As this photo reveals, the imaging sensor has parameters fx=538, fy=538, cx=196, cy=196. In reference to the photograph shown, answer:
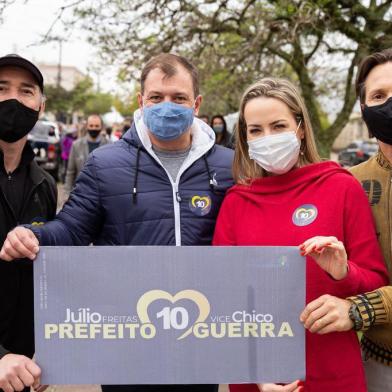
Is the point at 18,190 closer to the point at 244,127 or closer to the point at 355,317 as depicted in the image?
the point at 244,127

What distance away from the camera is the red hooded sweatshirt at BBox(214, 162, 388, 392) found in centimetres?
218

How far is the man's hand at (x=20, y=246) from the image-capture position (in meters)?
2.11

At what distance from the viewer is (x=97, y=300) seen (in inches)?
84.4

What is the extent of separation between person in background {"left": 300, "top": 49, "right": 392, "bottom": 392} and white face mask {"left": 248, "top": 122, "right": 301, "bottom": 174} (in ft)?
1.12

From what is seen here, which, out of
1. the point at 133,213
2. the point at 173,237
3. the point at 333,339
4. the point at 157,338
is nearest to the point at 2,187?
the point at 133,213

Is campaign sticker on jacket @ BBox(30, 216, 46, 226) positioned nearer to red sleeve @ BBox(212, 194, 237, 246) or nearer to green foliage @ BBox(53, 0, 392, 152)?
red sleeve @ BBox(212, 194, 237, 246)

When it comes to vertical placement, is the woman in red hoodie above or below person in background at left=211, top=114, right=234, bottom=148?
below

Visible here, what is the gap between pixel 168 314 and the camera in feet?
7.06

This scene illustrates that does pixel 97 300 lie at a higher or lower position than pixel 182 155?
lower

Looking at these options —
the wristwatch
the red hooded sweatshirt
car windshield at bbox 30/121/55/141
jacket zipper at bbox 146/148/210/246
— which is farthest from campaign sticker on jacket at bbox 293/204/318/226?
car windshield at bbox 30/121/55/141

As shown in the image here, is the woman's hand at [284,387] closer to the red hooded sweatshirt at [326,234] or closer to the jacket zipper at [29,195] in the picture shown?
the red hooded sweatshirt at [326,234]

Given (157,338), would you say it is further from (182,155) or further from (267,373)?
(182,155)

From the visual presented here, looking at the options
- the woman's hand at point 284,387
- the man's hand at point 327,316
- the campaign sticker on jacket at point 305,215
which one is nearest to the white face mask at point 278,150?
the campaign sticker on jacket at point 305,215

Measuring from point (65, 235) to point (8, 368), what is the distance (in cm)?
64
